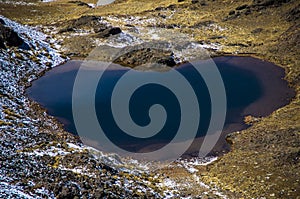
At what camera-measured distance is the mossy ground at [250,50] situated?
23.9 m

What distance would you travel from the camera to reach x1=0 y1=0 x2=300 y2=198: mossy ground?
23.9 metres

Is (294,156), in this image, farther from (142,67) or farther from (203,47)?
(203,47)

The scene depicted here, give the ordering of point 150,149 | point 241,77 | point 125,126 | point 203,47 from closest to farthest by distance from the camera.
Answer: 1. point 150,149
2. point 125,126
3. point 241,77
4. point 203,47

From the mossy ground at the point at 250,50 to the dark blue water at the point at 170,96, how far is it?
1.89m

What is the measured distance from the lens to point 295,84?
38.9 m

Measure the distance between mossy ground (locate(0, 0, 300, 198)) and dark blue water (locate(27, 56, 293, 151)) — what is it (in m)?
1.89

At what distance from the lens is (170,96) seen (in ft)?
120

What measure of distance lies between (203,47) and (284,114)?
2137cm

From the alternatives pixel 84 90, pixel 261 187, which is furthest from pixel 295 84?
pixel 84 90

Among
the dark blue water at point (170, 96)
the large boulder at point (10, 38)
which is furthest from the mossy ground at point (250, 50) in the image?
the large boulder at point (10, 38)

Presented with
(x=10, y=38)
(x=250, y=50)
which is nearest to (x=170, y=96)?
(x=250, y=50)

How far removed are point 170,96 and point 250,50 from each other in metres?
19.3

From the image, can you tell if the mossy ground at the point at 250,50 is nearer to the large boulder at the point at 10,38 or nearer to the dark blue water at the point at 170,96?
the dark blue water at the point at 170,96

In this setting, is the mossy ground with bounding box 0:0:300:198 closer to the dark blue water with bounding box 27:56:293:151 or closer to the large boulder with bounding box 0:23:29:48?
the dark blue water with bounding box 27:56:293:151
